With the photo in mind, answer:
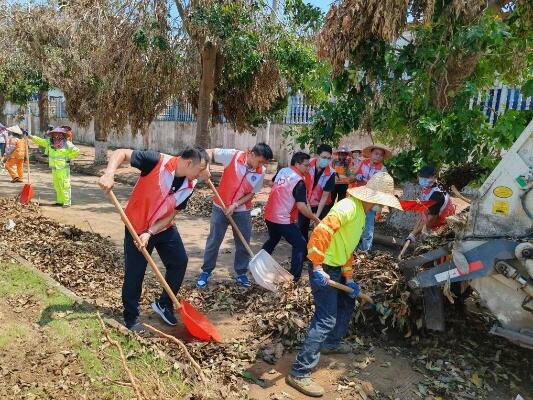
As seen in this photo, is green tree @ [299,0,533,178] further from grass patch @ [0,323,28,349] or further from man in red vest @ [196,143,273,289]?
grass patch @ [0,323,28,349]

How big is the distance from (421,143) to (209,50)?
20.6 feet

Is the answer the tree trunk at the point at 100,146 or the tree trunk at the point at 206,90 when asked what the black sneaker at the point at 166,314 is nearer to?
the tree trunk at the point at 206,90

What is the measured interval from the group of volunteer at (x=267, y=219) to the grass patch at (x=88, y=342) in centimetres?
39

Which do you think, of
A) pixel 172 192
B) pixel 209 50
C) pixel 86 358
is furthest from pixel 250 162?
pixel 209 50

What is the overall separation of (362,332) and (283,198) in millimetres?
1742

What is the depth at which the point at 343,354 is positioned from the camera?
402cm

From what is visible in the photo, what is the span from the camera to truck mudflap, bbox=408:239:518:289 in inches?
130

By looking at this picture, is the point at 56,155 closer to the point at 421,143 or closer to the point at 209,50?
the point at 209,50

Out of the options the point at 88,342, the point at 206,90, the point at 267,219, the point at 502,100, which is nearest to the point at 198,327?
the point at 88,342

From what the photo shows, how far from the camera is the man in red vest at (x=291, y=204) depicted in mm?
5379

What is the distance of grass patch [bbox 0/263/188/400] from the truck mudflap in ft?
6.60

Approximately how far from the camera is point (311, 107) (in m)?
13.6

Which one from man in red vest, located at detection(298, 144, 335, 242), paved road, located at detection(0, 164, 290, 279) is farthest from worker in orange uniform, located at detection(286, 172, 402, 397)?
man in red vest, located at detection(298, 144, 335, 242)

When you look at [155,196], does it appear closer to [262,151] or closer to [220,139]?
[262,151]
